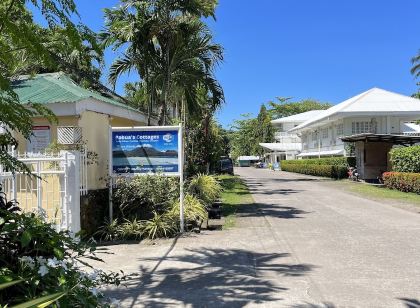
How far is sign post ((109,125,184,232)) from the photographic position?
1046 cm

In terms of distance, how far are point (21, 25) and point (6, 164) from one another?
100cm

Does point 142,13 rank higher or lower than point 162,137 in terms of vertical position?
higher

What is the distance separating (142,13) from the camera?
1407 centimetres

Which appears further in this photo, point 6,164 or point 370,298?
point 370,298

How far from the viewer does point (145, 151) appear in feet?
34.6

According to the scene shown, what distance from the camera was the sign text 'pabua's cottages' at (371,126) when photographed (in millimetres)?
29828

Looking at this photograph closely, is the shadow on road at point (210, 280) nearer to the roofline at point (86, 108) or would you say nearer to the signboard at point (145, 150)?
the signboard at point (145, 150)

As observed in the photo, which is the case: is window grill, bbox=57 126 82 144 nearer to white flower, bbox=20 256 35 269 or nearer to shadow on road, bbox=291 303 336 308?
shadow on road, bbox=291 303 336 308

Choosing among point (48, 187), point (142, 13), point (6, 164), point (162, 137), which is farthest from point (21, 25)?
point (142, 13)

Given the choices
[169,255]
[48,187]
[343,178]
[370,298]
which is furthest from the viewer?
[343,178]

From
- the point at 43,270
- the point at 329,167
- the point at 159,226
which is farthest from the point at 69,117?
the point at 329,167

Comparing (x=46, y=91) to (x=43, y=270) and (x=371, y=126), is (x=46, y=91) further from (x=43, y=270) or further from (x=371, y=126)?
(x=371, y=126)

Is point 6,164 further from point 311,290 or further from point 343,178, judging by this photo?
point 343,178

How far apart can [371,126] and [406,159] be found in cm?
1619
